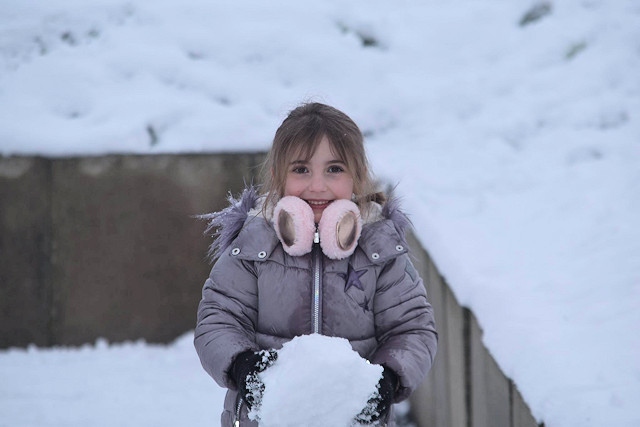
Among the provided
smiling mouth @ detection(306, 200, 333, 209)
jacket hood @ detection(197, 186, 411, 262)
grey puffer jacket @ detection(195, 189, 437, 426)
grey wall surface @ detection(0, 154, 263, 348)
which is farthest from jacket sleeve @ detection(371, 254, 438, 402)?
grey wall surface @ detection(0, 154, 263, 348)

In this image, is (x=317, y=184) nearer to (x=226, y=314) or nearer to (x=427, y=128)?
(x=226, y=314)

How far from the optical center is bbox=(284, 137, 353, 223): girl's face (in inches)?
79.8

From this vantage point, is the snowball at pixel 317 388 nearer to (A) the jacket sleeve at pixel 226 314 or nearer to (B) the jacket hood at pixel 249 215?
(A) the jacket sleeve at pixel 226 314

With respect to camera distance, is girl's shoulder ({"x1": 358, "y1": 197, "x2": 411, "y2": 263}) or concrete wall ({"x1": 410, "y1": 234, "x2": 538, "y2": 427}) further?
concrete wall ({"x1": 410, "y1": 234, "x2": 538, "y2": 427})

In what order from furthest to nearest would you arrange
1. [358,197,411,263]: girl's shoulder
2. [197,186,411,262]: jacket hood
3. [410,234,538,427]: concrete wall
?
1. [410,234,538,427]: concrete wall
2. [197,186,411,262]: jacket hood
3. [358,197,411,263]: girl's shoulder

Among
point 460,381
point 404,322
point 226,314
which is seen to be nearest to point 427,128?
point 460,381

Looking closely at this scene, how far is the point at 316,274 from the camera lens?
1.97m

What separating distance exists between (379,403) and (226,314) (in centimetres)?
51

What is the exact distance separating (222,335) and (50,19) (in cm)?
448

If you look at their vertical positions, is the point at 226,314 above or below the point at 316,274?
below

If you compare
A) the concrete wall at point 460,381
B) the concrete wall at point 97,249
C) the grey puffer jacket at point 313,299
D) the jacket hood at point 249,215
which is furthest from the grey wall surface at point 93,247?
the grey puffer jacket at point 313,299

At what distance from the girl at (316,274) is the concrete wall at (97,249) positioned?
2.56 m

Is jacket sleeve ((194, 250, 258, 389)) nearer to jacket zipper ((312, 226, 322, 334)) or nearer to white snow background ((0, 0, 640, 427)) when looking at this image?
jacket zipper ((312, 226, 322, 334))

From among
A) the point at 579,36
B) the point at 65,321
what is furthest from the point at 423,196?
the point at 65,321
